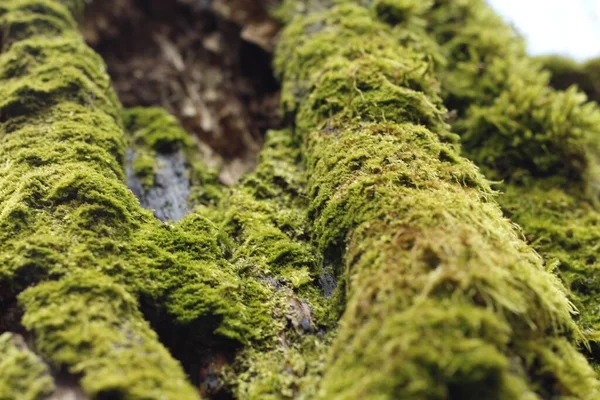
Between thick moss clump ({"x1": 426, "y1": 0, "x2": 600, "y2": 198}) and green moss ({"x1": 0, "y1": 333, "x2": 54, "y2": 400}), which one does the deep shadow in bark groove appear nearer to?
thick moss clump ({"x1": 426, "y1": 0, "x2": 600, "y2": 198})

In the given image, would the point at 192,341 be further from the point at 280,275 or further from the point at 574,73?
the point at 574,73

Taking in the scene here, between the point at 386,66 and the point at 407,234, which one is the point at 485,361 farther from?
the point at 386,66

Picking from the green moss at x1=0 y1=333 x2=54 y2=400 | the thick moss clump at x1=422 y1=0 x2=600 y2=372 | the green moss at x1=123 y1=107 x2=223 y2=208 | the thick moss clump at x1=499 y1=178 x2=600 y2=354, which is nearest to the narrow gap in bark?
the green moss at x1=0 y1=333 x2=54 y2=400

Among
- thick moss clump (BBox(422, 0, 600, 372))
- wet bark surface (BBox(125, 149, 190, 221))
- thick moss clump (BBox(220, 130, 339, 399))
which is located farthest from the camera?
wet bark surface (BBox(125, 149, 190, 221))

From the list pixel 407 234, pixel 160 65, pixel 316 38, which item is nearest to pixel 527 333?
pixel 407 234

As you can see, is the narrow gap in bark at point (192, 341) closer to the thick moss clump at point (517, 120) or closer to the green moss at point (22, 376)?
the green moss at point (22, 376)

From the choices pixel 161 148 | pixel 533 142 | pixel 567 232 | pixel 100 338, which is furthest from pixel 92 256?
pixel 533 142
